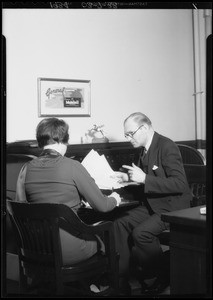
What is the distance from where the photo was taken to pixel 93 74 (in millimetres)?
5086

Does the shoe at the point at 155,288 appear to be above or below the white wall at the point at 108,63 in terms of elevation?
below

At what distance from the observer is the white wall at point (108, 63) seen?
14.4 feet

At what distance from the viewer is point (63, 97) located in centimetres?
476

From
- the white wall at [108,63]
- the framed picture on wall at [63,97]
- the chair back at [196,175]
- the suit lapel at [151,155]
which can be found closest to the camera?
the suit lapel at [151,155]

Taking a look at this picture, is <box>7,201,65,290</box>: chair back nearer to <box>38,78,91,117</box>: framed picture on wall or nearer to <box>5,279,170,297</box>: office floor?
<box>5,279,170,297</box>: office floor

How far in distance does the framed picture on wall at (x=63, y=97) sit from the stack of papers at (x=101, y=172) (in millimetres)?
1247

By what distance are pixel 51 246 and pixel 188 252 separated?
848 mm

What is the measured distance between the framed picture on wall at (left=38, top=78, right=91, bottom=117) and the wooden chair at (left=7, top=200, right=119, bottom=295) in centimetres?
196

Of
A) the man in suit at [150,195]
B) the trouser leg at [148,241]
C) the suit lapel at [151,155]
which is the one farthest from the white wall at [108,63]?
the trouser leg at [148,241]

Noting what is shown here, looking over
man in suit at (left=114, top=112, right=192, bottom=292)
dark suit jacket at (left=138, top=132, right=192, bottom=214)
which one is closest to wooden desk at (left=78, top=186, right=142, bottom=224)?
man in suit at (left=114, top=112, right=192, bottom=292)

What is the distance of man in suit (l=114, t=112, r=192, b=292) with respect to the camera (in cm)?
345

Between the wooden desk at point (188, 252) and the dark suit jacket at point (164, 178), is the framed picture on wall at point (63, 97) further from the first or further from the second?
the wooden desk at point (188, 252)

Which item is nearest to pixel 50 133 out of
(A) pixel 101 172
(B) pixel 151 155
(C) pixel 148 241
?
(A) pixel 101 172

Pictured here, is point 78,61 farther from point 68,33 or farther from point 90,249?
point 90,249
